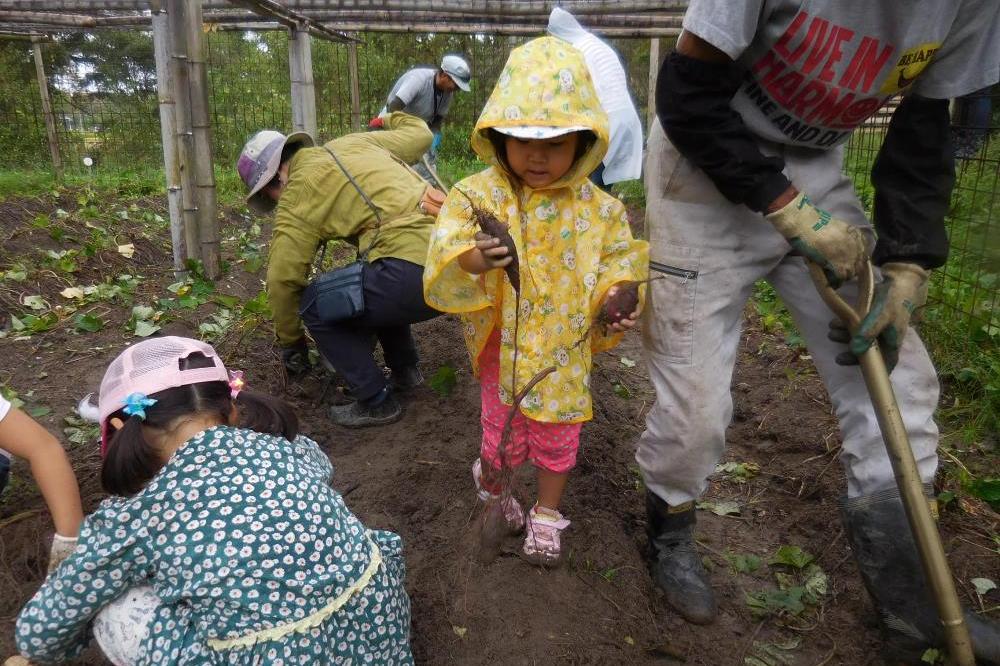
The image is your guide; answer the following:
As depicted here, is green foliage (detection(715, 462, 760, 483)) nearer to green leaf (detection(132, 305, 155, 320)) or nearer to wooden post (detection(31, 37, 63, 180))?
green leaf (detection(132, 305, 155, 320))

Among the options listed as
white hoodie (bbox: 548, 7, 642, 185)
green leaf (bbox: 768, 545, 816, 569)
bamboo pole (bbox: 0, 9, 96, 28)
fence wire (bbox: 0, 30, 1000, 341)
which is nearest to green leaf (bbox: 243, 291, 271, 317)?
white hoodie (bbox: 548, 7, 642, 185)

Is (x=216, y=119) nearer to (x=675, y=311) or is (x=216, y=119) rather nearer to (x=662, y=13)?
(x=662, y=13)

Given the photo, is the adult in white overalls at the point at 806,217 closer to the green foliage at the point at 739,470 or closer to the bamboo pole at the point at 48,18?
the green foliage at the point at 739,470

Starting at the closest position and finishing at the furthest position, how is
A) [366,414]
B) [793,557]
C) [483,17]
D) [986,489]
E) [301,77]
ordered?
[793,557] < [986,489] < [366,414] < [301,77] < [483,17]

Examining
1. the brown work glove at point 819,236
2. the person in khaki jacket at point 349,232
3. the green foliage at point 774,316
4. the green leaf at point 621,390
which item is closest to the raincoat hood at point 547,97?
the brown work glove at point 819,236

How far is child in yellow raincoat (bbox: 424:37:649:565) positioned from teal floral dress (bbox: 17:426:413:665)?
0.54 m

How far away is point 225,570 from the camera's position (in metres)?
1.50

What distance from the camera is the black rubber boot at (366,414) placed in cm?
336

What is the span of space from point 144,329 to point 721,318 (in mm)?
3120

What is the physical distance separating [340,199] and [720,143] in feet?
6.11

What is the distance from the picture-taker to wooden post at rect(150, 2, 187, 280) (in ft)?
13.3

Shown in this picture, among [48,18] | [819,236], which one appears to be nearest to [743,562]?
[819,236]

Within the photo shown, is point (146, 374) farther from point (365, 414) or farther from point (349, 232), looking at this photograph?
point (365, 414)

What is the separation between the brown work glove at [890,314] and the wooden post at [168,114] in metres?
3.70
